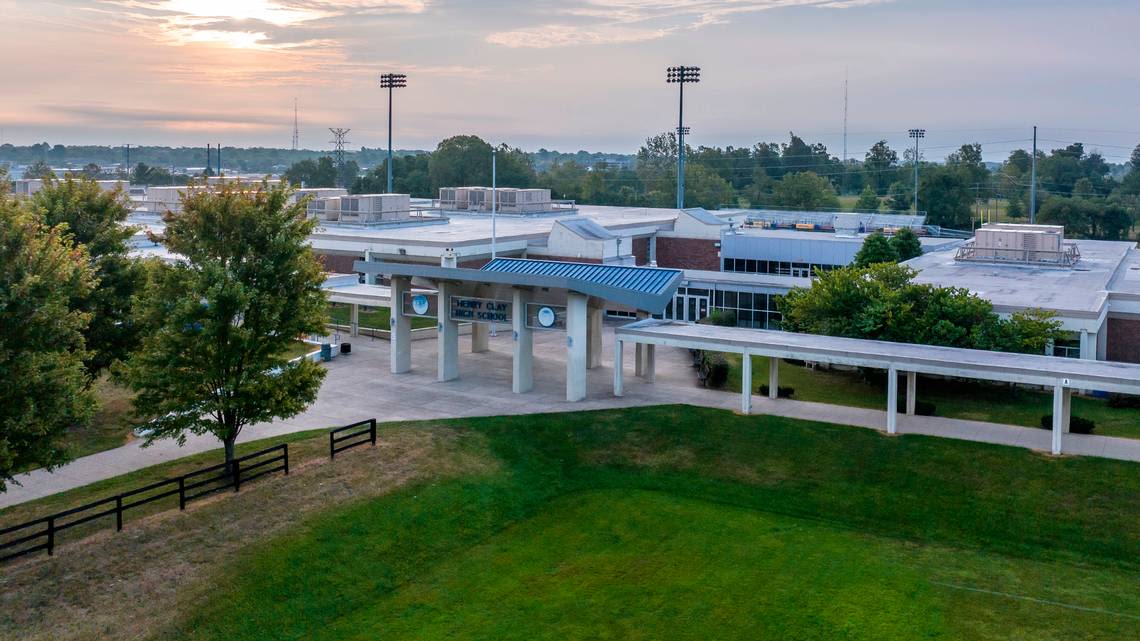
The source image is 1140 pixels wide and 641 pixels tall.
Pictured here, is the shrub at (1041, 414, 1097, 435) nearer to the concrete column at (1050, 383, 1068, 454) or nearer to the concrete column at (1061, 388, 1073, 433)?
the concrete column at (1061, 388, 1073, 433)

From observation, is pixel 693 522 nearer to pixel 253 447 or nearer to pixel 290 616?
pixel 290 616

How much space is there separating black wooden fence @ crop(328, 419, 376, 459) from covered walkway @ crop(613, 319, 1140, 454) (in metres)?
9.82

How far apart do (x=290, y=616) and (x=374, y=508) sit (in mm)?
5261

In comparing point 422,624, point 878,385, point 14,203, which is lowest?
point 422,624

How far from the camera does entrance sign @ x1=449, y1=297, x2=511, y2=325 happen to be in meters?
39.7

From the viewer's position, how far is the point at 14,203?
25797 mm

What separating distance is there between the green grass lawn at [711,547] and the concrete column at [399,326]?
8207 millimetres

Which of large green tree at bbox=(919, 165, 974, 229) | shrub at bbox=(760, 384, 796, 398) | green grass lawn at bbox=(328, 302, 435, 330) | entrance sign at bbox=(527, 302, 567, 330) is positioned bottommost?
shrub at bbox=(760, 384, 796, 398)

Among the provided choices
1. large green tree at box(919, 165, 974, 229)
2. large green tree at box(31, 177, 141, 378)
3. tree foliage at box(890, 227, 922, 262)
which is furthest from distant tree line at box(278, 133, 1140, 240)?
large green tree at box(31, 177, 141, 378)

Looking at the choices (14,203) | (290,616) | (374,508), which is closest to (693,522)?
(374,508)

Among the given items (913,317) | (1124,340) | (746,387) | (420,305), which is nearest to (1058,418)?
(913,317)

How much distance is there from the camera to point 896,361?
3388cm

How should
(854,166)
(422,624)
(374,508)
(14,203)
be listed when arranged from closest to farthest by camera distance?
(422,624), (14,203), (374,508), (854,166)

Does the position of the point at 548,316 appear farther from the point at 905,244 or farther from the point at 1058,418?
the point at 905,244
